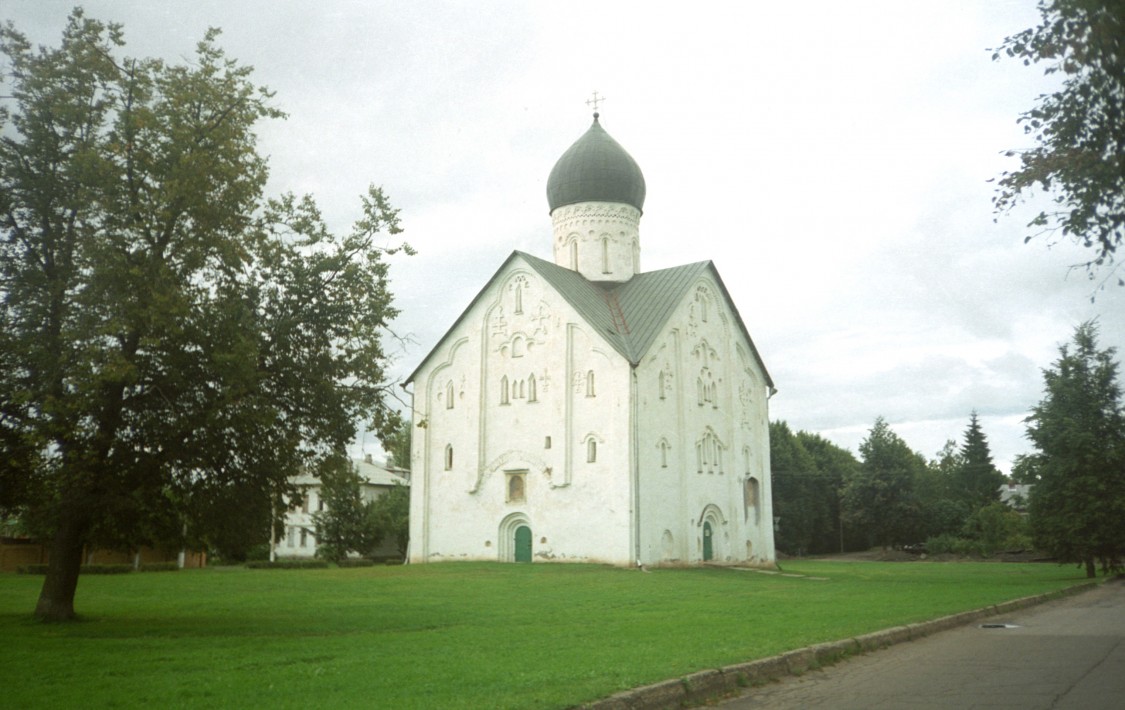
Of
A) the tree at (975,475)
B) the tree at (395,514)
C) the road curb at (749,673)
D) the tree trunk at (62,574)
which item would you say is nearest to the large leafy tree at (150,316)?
the tree trunk at (62,574)

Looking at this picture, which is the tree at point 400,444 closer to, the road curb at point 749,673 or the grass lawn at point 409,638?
the grass lawn at point 409,638

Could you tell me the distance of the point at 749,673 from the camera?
9508 mm

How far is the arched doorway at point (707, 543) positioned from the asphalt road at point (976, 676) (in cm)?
2643

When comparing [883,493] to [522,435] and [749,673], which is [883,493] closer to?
[522,435]

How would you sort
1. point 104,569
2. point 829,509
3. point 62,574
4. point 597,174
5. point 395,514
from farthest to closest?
point 829,509 → point 395,514 → point 597,174 → point 104,569 → point 62,574

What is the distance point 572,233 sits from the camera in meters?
46.1

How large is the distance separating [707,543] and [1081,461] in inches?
634

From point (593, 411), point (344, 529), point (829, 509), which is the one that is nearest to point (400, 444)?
point (593, 411)

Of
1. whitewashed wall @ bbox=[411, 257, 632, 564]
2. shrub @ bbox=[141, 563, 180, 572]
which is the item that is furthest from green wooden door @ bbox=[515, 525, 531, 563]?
shrub @ bbox=[141, 563, 180, 572]

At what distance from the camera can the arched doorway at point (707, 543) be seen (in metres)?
40.8

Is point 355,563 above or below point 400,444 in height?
below

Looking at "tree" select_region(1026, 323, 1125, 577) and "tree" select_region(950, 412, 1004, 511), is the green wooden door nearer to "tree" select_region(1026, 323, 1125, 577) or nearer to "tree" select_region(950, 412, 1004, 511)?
"tree" select_region(1026, 323, 1125, 577)

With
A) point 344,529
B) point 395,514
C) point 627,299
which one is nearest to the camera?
point 627,299

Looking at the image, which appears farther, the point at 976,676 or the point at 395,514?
the point at 395,514
